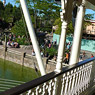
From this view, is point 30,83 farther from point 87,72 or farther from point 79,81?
point 87,72

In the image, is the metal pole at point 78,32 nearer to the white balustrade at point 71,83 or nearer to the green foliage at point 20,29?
the white balustrade at point 71,83

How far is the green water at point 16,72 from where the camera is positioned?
36.9 feet

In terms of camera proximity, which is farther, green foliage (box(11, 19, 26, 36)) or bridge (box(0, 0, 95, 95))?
green foliage (box(11, 19, 26, 36))

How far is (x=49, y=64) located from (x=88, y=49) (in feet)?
26.2

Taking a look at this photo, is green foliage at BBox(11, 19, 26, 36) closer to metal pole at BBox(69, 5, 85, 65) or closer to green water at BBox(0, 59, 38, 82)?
green water at BBox(0, 59, 38, 82)

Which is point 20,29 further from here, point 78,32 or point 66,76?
point 66,76

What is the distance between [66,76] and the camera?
7.13 feet

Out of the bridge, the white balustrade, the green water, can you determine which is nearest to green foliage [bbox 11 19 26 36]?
the green water

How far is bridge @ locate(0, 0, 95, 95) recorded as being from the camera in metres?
1.55

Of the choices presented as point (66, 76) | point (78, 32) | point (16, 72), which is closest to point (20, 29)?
point (16, 72)

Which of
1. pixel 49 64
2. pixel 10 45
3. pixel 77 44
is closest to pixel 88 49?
pixel 49 64

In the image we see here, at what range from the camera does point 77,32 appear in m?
2.98

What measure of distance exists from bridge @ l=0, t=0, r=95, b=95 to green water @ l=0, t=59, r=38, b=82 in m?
8.72

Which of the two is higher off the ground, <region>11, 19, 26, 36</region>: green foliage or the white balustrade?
<region>11, 19, 26, 36</region>: green foliage
